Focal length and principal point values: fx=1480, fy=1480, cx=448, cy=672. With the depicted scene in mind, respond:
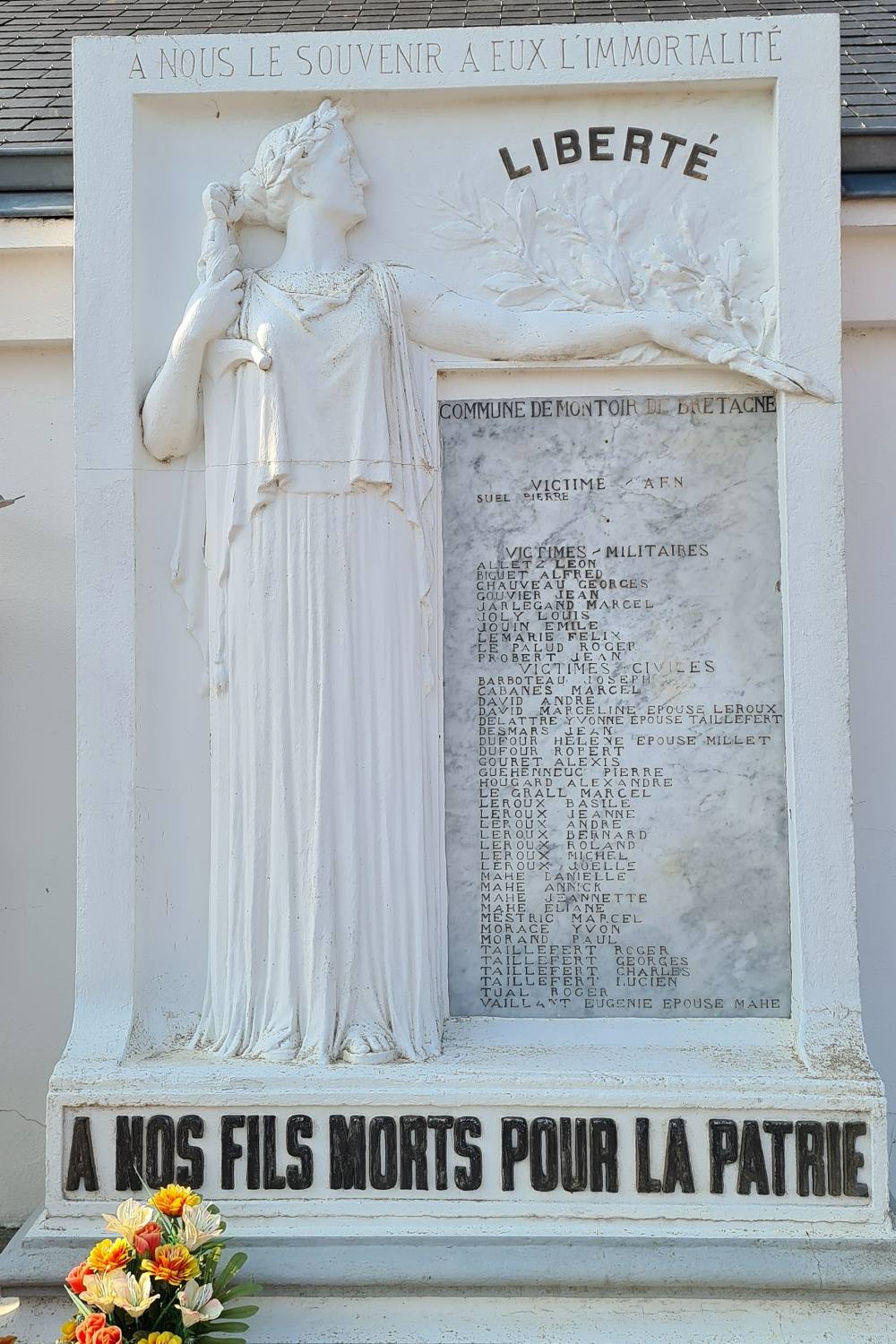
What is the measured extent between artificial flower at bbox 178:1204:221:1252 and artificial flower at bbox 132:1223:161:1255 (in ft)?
0.25

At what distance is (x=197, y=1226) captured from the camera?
454 cm

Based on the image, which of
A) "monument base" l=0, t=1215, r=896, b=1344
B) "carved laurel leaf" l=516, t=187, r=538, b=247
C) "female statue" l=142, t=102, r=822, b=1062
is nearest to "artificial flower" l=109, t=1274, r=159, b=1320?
"monument base" l=0, t=1215, r=896, b=1344

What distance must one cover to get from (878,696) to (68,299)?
12.8 feet

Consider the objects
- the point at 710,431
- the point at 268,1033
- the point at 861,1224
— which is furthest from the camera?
the point at 710,431

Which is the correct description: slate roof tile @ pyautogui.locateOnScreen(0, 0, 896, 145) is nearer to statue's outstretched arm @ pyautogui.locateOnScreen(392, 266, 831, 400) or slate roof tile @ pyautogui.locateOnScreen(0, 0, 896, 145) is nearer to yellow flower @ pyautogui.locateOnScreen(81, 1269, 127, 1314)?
statue's outstretched arm @ pyautogui.locateOnScreen(392, 266, 831, 400)

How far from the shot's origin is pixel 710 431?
5715mm

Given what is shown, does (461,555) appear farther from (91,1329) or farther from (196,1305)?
(91,1329)

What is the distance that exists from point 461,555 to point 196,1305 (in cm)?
280

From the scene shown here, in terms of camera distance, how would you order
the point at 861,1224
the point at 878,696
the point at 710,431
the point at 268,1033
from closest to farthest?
the point at 861,1224
the point at 268,1033
the point at 710,431
the point at 878,696

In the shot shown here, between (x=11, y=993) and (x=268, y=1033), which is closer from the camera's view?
(x=268, y=1033)

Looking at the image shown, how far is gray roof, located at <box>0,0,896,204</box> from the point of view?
262 inches

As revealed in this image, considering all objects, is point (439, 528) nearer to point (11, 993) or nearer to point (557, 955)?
point (557, 955)

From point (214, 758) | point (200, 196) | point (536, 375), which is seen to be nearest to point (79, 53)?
point (200, 196)

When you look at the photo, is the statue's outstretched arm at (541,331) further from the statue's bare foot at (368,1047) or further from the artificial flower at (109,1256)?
the artificial flower at (109,1256)
